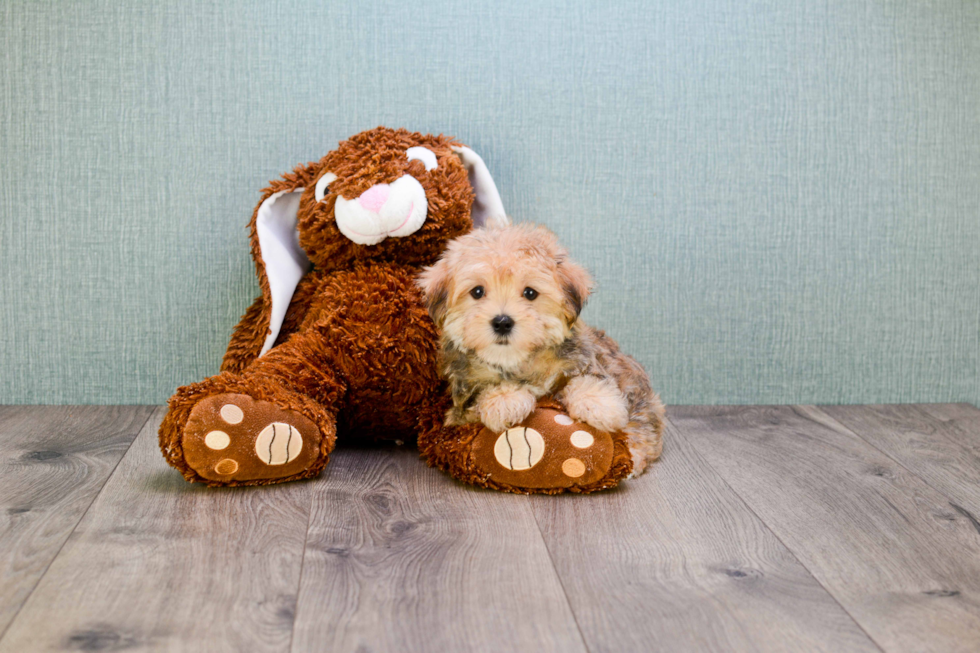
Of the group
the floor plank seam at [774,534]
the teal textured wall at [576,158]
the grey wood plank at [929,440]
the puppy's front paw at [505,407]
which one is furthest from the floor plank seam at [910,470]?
the puppy's front paw at [505,407]

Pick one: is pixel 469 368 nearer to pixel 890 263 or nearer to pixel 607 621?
pixel 607 621

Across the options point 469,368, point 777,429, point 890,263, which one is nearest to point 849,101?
point 890,263

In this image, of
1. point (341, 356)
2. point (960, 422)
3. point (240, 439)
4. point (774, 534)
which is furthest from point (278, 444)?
point (960, 422)

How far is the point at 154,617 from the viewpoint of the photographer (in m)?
1.02

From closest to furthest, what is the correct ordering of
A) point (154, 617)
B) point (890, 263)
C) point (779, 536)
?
point (154, 617)
point (779, 536)
point (890, 263)

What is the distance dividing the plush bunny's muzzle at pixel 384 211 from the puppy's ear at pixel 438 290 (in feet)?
0.60

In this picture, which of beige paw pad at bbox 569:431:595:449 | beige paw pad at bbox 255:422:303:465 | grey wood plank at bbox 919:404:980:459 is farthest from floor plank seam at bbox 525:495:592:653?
grey wood plank at bbox 919:404:980:459

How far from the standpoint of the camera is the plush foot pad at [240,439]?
55.2 inches

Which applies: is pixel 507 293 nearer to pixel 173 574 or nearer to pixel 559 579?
pixel 559 579

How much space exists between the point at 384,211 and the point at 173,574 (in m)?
0.74

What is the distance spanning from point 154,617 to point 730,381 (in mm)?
1425

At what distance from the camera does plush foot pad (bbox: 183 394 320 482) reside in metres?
1.40

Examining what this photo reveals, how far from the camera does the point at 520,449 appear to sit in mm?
1435

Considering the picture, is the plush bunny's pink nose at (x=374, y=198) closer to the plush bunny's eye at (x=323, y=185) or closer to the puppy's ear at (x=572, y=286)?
the plush bunny's eye at (x=323, y=185)
